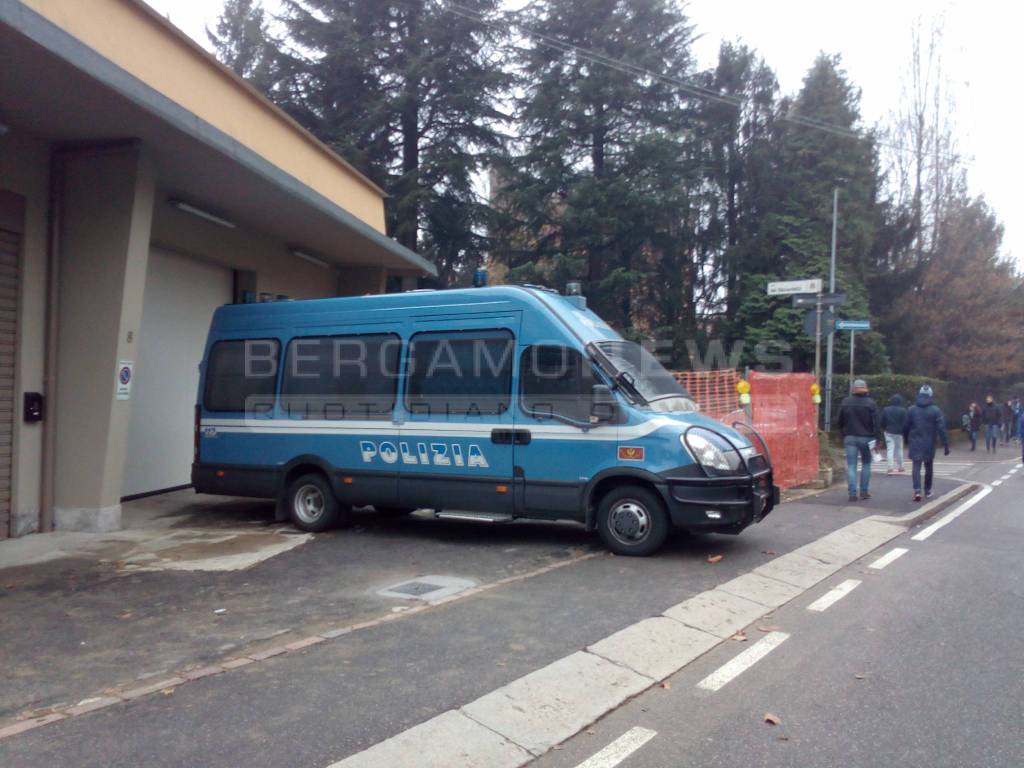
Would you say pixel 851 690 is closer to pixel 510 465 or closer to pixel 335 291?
pixel 510 465

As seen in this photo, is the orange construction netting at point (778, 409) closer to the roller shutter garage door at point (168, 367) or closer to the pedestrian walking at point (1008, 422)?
the roller shutter garage door at point (168, 367)

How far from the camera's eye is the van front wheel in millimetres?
7727

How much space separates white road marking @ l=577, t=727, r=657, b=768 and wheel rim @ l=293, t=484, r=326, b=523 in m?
6.00

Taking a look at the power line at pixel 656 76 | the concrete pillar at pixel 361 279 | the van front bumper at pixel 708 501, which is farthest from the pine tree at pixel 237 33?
the van front bumper at pixel 708 501

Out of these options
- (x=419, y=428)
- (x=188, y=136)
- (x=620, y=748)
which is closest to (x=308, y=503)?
(x=419, y=428)

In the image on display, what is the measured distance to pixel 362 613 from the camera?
20.0 ft

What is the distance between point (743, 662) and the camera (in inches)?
206

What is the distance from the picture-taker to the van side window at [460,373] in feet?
27.6

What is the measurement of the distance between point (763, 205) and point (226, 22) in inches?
878

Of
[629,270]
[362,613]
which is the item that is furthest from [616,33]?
[362,613]

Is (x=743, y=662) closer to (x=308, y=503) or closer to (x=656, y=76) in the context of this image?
(x=308, y=503)

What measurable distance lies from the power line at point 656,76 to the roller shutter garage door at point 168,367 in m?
14.1

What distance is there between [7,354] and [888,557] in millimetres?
9393

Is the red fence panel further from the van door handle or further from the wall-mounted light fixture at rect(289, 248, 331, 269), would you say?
the wall-mounted light fixture at rect(289, 248, 331, 269)
